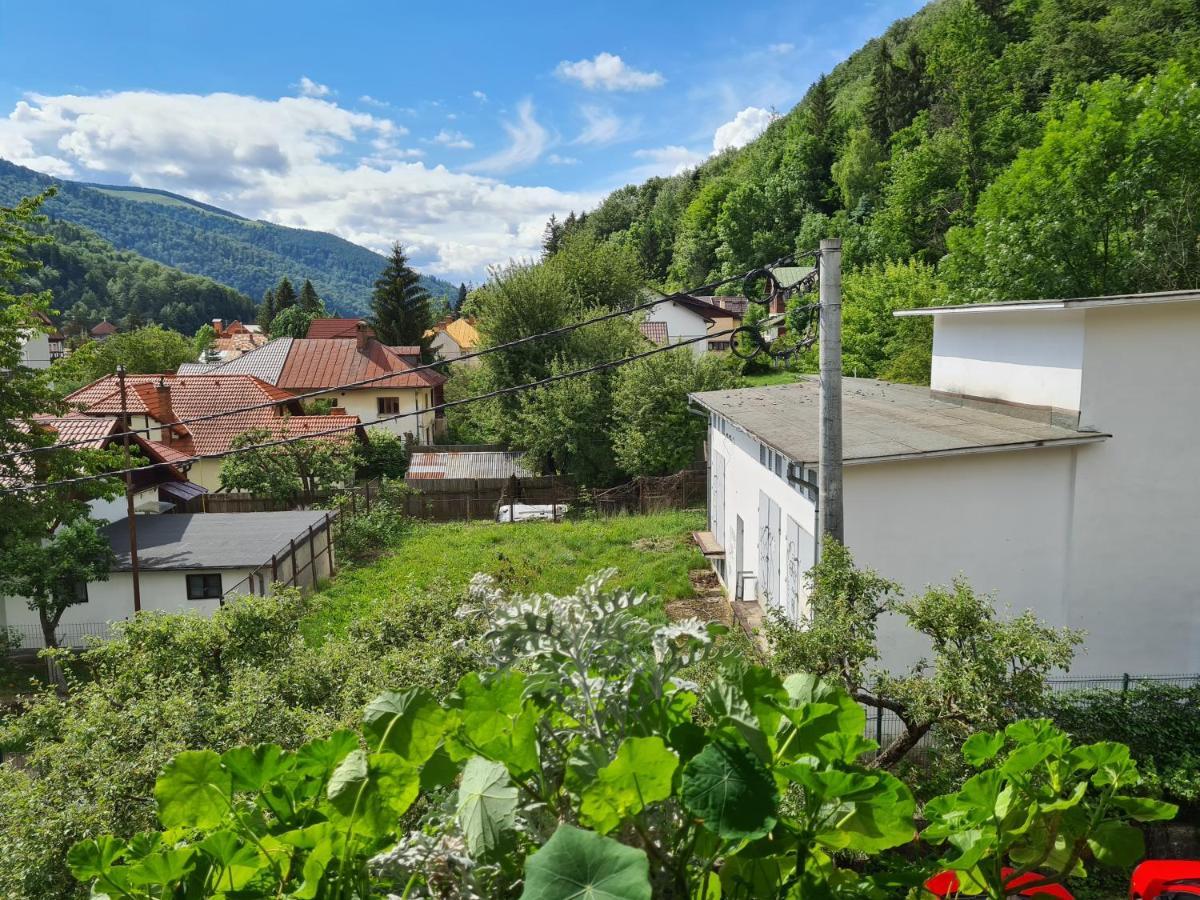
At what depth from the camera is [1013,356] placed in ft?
37.7

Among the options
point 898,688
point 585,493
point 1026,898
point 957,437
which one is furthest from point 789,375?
point 1026,898

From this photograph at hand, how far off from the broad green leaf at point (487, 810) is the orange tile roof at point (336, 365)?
132 feet

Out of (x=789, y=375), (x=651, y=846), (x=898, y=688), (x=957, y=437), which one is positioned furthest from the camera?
(x=789, y=375)

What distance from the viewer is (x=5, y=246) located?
1670 cm

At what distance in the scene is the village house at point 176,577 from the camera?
55.6 ft

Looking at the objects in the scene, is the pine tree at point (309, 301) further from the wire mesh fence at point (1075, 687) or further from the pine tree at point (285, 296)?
the wire mesh fence at point (1075, 687)

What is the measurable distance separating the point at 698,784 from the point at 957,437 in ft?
31.5

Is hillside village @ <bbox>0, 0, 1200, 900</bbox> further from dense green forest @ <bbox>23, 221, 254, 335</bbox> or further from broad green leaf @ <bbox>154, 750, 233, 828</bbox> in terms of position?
dense green forest @ <bbox>23, 221, 254, 335</bbox>

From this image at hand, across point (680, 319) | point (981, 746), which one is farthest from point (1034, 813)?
point (680, 319)

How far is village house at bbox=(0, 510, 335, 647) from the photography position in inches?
667

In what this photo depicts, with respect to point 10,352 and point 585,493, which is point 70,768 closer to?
point 10,352

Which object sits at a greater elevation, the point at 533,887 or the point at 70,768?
the point at 533,887

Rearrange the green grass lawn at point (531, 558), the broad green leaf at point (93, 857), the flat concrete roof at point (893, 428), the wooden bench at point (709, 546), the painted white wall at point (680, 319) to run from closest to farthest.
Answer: the broad green leaf at point (93, 857)
the flat concrete roof at point (893, 428)
the green grass lawn at point (531, 558)
the wooden bench at point (709, 546)
the painted white wall at point (680, 319)

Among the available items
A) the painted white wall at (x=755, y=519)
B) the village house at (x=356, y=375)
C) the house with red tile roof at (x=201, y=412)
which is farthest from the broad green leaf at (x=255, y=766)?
the village house at (x=356, y=375)
